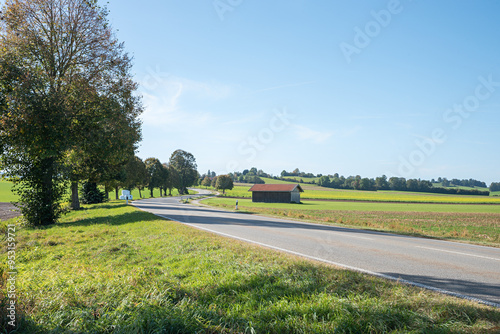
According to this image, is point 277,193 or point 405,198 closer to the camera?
point 277,193

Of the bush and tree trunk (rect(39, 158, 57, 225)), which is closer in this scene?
tree trunk (rect(39, 158, 57, 225))

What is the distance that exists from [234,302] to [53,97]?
15.9 m

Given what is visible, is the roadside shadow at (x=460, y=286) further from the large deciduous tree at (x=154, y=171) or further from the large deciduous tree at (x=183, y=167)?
the large deciduous tree at (x=183, y=167)

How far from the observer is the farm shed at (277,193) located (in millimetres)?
65625

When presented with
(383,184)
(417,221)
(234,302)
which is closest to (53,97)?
(234,302)

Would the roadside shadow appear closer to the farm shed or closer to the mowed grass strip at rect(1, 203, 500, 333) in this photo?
the mowed grass strip at rect(1, 203, 500, 333)

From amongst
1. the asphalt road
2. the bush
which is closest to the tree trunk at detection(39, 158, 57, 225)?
the asphalt road

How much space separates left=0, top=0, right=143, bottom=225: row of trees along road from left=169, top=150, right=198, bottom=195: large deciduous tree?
6666 cm

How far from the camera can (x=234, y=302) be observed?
156 inches

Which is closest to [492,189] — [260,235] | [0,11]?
[260,235]

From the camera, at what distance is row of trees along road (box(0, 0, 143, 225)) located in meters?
14.0

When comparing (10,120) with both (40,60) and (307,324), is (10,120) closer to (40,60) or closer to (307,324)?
(40,60)

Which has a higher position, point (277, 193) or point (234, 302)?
point (234, 302)

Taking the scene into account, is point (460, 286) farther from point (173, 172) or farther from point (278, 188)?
point (173, 172)
